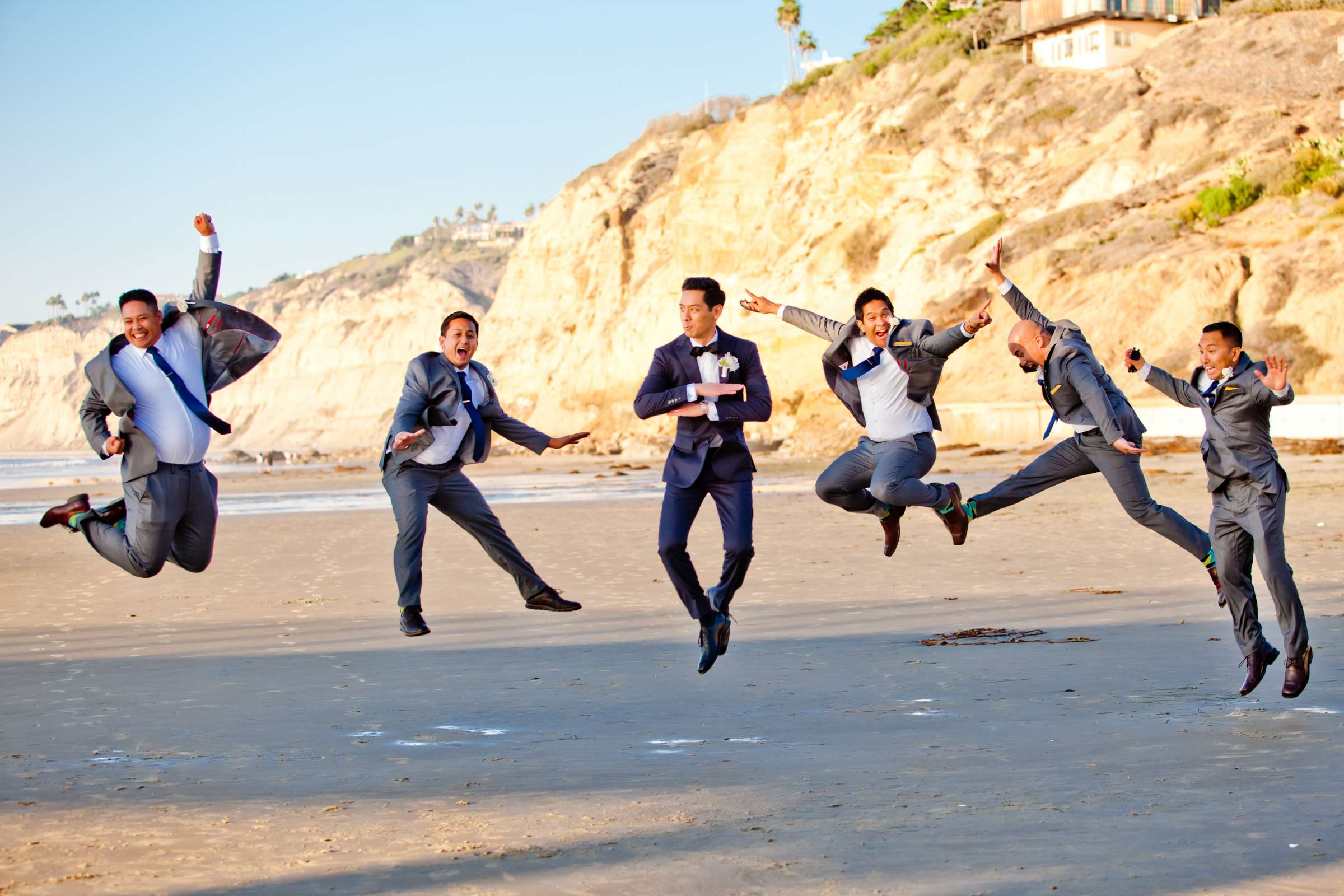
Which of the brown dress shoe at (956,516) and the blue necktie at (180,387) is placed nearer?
the blue necktie at (180,387)

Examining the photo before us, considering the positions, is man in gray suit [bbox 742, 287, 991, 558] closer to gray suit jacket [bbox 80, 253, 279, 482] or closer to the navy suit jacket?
the navy suit jacket

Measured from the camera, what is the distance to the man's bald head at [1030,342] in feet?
27.5

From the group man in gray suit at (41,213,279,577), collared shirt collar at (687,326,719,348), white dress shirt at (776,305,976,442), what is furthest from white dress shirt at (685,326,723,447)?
man in gray suit at (41,213,279,577)

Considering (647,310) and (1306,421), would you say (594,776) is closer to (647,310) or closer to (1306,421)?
(1306,421)

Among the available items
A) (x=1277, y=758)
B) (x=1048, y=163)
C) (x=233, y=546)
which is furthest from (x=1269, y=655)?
(x=1048, y=163)

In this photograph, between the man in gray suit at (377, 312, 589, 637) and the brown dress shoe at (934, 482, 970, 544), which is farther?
the brown dress shoe at (934, 482, 970, 544)

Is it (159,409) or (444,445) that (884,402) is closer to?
(444,445)

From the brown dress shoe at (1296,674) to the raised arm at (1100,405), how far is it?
5.97 ft

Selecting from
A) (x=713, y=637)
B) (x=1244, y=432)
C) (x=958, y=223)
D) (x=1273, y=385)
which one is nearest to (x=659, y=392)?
(x=713, y=637)

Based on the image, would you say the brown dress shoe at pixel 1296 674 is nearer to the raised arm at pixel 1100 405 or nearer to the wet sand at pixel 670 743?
the wet sand at pixel 670 743

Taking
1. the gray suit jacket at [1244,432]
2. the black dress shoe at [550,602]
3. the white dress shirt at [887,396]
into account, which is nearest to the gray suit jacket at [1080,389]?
the white dress shirt at [887,396]

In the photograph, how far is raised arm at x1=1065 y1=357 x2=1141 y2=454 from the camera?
809cm

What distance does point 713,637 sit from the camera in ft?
25.6

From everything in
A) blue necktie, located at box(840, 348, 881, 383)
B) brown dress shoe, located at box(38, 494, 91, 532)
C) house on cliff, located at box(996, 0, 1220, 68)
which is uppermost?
house on cliff, located at box(996, 0, 1220, 68)
